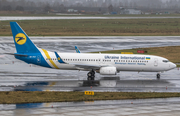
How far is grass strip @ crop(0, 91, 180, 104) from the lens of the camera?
28892 millimetres

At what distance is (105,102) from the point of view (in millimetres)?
28672

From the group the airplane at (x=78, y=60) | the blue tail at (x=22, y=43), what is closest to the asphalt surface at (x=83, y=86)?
the airplane at (x=78, y=60)

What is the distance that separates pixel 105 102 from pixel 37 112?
6944mm

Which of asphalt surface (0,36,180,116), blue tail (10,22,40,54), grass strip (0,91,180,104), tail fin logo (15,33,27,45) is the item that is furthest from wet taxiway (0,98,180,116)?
tail fin logo (15,33,27,45)

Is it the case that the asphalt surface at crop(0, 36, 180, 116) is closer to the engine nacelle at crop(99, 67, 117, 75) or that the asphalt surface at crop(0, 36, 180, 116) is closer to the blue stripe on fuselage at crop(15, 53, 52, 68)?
the engine nacelle at crop(99, 67, 117, 75)

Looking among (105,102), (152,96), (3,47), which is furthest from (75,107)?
(3,47)

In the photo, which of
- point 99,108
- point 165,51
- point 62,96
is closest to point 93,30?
point 165,51

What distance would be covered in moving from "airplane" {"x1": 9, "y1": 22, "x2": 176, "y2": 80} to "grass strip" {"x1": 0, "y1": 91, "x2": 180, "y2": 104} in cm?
940

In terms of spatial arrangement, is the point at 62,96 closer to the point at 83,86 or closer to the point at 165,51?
the point at 83,86

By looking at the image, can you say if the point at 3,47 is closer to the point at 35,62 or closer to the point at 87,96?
the point at 35,62

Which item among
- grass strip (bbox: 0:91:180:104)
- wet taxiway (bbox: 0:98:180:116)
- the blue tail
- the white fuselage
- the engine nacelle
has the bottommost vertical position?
wet taxiway (bbox: 0:98:180:116)

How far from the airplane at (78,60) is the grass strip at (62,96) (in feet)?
30.9

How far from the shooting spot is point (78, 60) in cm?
4159

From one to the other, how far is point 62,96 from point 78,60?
38.5 ft
